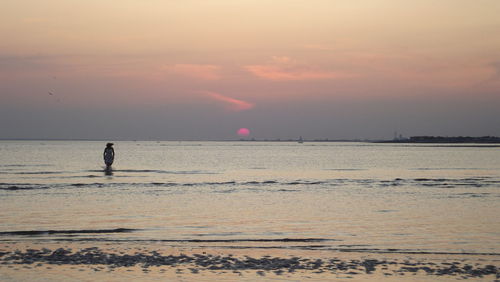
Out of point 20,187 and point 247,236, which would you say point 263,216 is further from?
point 20,187

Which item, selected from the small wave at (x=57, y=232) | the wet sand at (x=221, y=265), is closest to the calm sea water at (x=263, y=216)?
the small wave at (x=57, y=232)

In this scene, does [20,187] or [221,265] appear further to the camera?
[20,187]

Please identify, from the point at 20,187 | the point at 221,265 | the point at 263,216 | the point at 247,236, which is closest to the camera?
the point at 221,265

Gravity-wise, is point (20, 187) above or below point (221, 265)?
below

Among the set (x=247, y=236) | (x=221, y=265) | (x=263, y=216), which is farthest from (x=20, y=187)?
(x=221, y=265)

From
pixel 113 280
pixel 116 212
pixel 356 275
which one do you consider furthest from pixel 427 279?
pixel 116 212

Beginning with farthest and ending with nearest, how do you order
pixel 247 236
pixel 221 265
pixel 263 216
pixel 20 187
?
pixel 20 187 → pixel 263 216 → pixel 247 236 → pixel 221 265

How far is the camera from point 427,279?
50.6 ft

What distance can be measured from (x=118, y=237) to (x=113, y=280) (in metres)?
7.26

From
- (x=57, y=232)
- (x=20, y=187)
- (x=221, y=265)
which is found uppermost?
(x=221, y=265)

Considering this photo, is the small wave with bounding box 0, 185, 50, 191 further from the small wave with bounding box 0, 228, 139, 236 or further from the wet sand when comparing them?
the wet sand

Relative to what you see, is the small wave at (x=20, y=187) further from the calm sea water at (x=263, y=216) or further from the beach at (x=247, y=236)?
the beach at (x=247, y=236)

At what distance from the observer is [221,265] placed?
16.9m

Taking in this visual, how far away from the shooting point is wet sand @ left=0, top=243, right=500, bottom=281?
15539 mm
